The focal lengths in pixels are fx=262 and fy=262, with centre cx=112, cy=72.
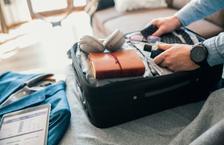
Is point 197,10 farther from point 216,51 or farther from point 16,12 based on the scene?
point 16,12

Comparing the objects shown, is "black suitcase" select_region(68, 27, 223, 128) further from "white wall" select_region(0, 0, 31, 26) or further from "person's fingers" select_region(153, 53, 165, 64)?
"white wall" select_region(0, 0, 31, 26)

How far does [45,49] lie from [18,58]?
0.27 m

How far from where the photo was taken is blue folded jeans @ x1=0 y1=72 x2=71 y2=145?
A: 0.78 meters

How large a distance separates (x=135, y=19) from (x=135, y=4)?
228 millimetres

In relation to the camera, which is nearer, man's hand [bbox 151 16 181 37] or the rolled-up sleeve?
the rolled-up sleeve

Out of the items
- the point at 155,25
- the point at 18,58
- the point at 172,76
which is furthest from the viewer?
the point at 18,58

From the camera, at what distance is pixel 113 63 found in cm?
79

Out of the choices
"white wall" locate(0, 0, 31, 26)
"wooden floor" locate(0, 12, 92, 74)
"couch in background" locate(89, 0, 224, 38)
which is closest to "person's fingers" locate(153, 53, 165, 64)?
"couch in background" locate(89, 0, 224, 38)

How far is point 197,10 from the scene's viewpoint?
116 cm

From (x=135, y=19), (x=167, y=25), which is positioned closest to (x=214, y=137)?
(x=167, y=25)

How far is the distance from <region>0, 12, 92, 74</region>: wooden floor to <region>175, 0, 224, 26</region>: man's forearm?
108cm

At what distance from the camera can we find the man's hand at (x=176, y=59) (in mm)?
839

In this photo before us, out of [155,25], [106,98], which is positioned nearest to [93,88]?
[106,98]

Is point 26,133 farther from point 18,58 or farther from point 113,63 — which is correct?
point 18,58
